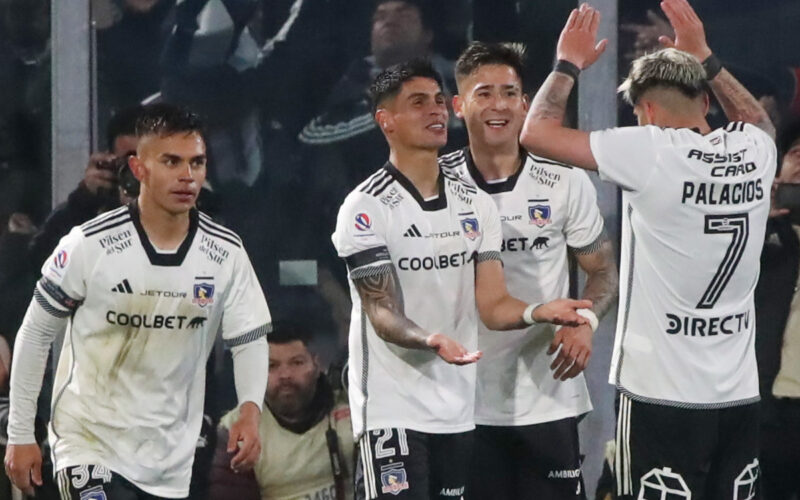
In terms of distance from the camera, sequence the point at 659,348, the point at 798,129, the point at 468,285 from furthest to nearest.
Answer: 1. the point at 798,129
2. the point at 468,285
3. the point at 659,348

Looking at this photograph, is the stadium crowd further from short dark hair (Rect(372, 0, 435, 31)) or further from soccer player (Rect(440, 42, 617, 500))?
soccer player (Rect(440, 42, 617, 500))

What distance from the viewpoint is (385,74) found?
17.7 ft

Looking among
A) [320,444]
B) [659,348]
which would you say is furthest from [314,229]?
[659,348]

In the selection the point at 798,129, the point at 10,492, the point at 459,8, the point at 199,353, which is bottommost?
the point at 10,492

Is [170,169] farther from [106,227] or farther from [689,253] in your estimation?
[689,253]

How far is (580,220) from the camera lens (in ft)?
18.3

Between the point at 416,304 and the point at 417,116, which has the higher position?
the point at 417,116

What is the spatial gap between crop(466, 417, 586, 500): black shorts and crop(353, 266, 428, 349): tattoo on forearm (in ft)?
2.53

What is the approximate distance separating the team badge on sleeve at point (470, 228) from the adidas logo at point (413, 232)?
17 cm

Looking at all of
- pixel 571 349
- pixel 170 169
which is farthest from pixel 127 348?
pixel 571 349

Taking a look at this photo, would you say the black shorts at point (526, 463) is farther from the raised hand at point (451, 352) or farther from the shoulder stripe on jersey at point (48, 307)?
the shoulder stripe on jersey at point (48, 307)

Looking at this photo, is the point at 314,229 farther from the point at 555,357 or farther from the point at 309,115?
the point at 555,357

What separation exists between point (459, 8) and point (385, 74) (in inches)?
61.2

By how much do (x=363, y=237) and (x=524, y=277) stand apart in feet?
2.57
